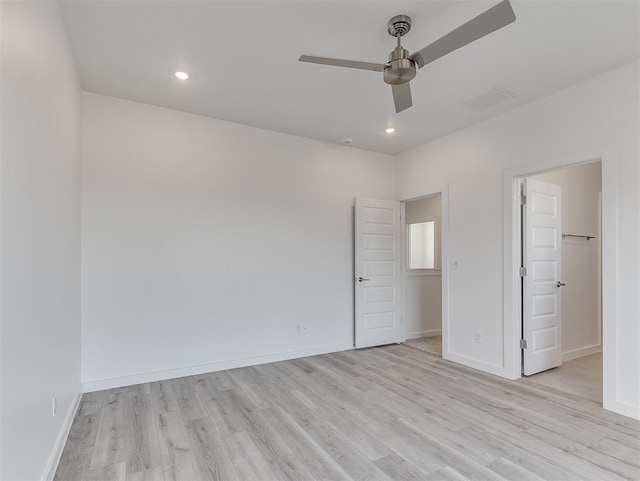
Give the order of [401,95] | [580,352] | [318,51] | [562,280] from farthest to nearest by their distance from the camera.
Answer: [580,352], [562,280], [318,51], [401,95]

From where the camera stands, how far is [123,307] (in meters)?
3.29

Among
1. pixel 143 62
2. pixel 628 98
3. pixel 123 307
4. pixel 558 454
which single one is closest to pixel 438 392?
pixel 558 454

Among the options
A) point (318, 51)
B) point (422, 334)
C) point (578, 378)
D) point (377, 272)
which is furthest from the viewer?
point (422, 334)

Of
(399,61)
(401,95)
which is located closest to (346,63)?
(399,61)

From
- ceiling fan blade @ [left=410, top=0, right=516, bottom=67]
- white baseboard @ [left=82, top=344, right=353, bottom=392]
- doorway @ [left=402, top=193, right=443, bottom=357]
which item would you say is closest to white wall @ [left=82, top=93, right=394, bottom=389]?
white baseboard @ [left=82, top=344, right=353, bottom=392]

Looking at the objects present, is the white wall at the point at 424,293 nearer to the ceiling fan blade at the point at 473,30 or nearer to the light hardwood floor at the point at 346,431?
the light hardwood floor at the point at 346,431

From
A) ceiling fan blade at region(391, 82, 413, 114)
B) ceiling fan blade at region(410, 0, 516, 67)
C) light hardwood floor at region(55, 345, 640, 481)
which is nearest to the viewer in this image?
ceiling fan blade at region(410, 0, 516, 67)

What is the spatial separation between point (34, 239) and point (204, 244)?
2015 millimetres

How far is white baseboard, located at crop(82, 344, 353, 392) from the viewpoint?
3186 millimetres

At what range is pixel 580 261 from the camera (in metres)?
4.29

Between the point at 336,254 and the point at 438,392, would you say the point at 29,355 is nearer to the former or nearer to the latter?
the point at 438,392

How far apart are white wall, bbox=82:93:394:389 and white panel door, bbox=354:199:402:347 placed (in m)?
0.16

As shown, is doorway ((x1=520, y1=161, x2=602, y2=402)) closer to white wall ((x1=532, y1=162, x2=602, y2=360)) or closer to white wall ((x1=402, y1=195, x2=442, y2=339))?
white wall ((x1=532, y1=162, x2=602, y2=360))

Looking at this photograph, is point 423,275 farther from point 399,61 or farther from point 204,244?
point 399,61
